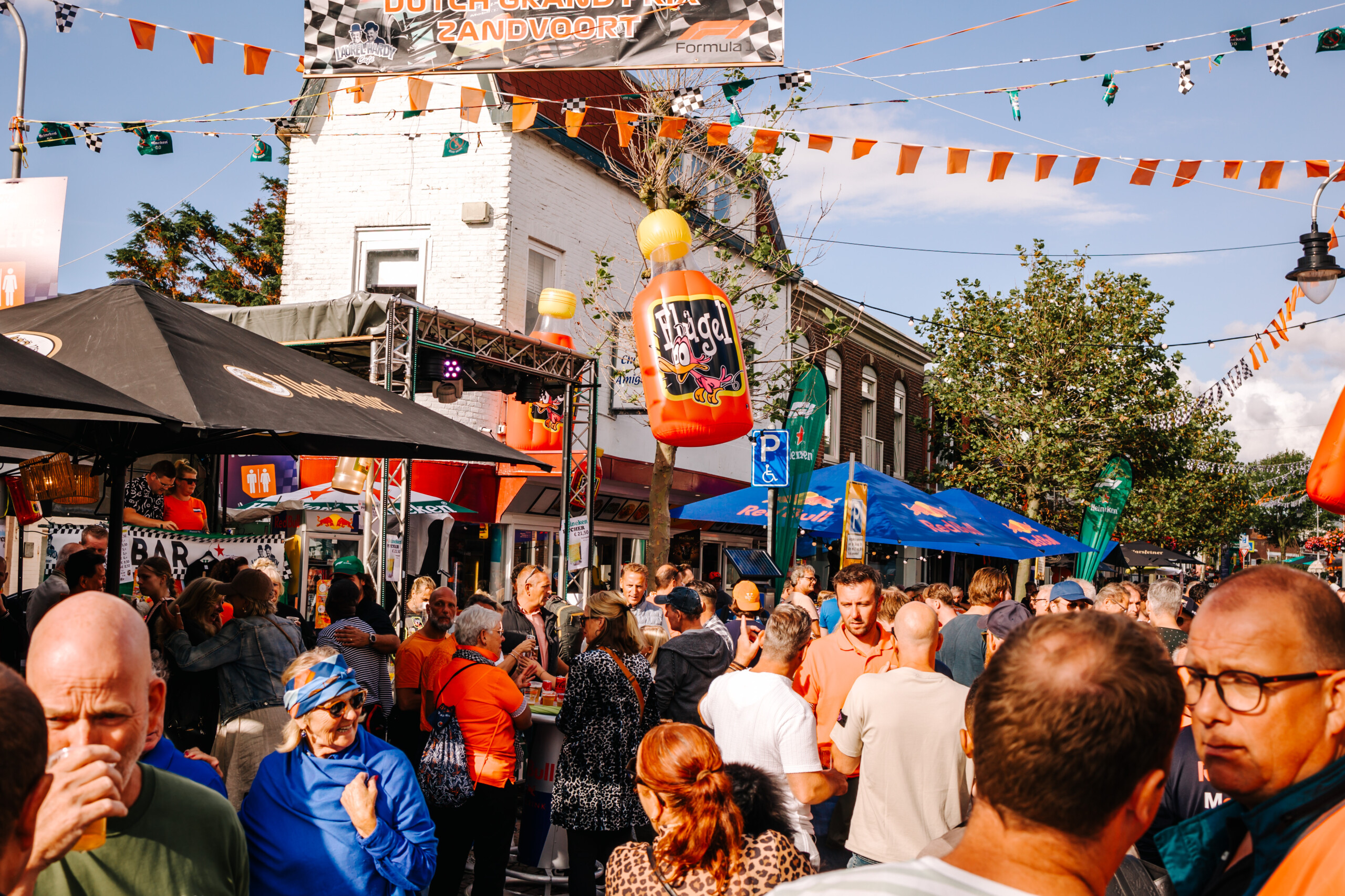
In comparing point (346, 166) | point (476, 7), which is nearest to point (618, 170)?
point (346, 166)

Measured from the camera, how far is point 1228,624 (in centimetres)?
209

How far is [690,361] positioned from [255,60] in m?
4.72

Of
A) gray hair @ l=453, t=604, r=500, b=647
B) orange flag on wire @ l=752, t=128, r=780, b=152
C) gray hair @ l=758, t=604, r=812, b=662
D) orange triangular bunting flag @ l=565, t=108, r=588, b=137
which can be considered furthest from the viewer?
orange triangular bunting flag @ l=565, t=108, r=588, b=137

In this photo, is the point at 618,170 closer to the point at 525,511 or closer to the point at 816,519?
the point at 525,511

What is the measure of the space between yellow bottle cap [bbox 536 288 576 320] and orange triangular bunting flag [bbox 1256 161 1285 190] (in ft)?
29.0

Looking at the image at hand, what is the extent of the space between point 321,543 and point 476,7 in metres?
8.47

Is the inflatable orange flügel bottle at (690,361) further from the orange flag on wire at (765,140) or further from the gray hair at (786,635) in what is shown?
the gray hair at (786,635)

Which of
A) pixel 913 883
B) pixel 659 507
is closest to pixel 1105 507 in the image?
pixel 659 507

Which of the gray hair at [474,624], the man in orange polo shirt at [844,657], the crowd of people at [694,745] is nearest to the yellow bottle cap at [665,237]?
the crowd of people at [694,745]

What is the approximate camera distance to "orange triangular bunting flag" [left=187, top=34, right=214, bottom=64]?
9.08 m

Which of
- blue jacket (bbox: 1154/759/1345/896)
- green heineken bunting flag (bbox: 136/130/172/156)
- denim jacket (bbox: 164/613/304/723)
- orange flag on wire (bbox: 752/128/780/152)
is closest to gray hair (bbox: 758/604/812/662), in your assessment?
denim jacket (bbox: 164/613/304/723)

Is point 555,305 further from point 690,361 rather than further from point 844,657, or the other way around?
point 844,657

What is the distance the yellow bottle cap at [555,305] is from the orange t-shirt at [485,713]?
989cm

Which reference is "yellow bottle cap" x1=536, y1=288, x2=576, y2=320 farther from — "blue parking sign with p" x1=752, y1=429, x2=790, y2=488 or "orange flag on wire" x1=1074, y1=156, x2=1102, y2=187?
"orange flag on wire" x1=1074, y1=156, x2=1102, y2=187
